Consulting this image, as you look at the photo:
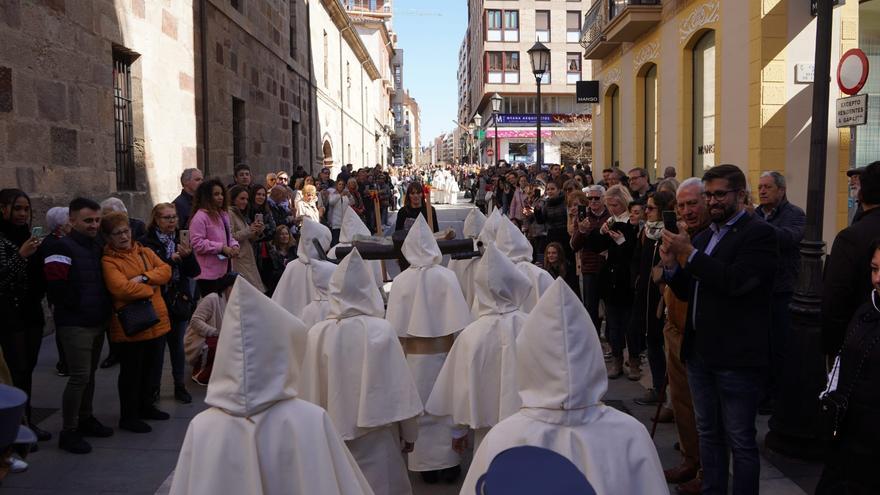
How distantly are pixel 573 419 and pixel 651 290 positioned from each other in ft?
12.6

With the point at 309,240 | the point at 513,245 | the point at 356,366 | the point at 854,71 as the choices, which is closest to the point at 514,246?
the point at 513,245

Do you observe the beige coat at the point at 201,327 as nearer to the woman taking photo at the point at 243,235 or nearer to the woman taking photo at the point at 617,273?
the woman taking photo at the point at 243,235

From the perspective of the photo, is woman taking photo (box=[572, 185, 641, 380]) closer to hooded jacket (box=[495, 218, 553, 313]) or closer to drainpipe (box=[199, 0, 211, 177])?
hooded jacket (box=[495, 218, 553, 313])

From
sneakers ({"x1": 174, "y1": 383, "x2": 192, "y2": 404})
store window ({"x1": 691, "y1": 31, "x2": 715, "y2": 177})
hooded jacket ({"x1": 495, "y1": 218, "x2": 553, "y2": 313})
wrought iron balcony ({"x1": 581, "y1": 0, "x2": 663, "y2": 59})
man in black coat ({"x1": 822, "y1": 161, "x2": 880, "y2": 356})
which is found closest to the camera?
man in black coat ({"x1": 822, "y1": 161, "x2": 880, "y2": 356})

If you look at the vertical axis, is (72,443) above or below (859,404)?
below

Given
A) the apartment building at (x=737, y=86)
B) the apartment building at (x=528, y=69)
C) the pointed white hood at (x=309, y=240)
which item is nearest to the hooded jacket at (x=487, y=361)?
the pointed white hood at (x=309, y=240)

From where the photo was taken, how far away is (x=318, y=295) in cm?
605

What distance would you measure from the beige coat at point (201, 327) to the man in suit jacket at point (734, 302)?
184 inches

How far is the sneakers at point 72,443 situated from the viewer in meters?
5.51

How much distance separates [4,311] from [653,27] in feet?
44.4

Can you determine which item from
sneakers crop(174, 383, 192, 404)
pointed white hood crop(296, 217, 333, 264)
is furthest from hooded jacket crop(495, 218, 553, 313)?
sneakers crop(174, 383, 192, 404)

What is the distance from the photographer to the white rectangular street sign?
682 centimetres

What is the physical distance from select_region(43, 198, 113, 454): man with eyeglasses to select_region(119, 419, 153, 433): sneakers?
0.33m

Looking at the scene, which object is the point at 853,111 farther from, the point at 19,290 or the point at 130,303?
the point at 19,290
